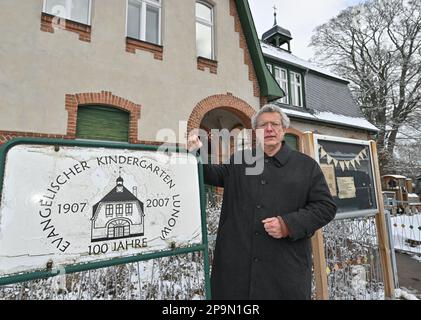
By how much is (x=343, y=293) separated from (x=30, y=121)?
5.53 m

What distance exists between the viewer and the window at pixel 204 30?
22.0ft

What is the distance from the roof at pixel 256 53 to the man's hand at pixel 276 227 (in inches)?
245

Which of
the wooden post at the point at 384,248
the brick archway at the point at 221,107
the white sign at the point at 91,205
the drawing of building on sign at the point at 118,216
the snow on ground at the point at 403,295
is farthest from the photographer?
the brick archway at the point at 221,107

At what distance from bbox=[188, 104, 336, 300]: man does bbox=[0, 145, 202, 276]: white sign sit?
0.89 ft

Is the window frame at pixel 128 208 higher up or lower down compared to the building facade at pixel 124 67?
lower down

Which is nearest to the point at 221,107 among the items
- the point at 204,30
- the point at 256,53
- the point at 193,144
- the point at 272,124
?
the point at 256,53

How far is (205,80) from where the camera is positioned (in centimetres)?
647

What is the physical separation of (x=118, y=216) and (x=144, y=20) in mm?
5772

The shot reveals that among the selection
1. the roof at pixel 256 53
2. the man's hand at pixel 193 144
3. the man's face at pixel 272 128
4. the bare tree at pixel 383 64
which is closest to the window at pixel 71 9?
the roof at pixel 256 53

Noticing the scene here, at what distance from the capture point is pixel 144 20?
5.93m

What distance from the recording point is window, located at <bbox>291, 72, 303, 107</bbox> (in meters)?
11.3

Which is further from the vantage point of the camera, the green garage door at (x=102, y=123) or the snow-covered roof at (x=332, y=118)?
the snow-covered roof at (x=332, y=118)

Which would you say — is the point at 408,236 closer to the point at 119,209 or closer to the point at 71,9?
the point at 119,209

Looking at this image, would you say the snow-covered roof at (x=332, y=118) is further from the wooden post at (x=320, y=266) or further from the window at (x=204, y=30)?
the wooden post at (x=320, y=266)
